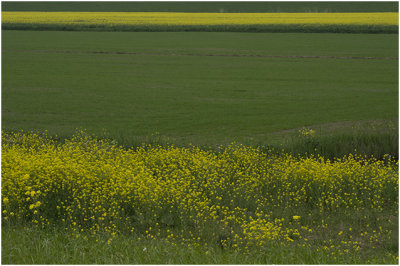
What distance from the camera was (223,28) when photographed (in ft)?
178

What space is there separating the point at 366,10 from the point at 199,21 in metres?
29.3

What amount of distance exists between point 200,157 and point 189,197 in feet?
6.54

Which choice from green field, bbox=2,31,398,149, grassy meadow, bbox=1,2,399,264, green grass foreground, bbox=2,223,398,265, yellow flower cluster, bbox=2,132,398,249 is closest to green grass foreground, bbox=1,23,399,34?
green field, bbox=2,31,398,149

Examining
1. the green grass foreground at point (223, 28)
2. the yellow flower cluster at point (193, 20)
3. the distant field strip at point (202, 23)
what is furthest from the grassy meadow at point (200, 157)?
the yellow flower cluster at point (193, 20)

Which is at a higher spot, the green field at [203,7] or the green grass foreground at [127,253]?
the green field at [203,7]

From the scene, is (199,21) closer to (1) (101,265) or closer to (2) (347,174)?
(2) (347,174)

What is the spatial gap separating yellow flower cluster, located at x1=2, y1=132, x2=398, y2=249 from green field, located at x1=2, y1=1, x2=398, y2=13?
7015cm

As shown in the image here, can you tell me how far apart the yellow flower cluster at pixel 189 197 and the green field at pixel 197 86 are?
12.8ft

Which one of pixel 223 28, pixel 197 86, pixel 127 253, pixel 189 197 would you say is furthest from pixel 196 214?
pixel 223 28

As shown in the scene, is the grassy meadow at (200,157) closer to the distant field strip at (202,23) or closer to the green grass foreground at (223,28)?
the green grass foreground at (223,28)

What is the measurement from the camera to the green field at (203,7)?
7850cm

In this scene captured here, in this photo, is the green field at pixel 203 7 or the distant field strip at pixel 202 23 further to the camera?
the green field at pixel 203 7

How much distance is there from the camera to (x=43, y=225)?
7770 mm

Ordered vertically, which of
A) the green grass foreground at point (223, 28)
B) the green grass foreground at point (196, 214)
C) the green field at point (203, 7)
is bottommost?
the green grass foreground at point (196, 214)
